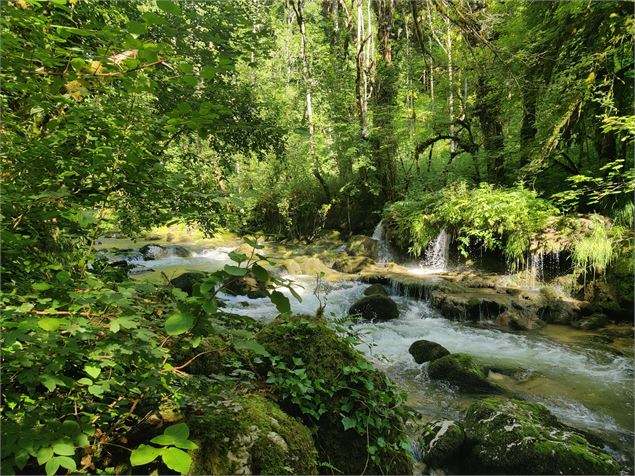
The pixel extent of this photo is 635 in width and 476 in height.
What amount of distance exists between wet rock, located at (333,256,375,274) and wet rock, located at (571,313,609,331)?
19.8ft

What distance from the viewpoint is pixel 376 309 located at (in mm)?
8414

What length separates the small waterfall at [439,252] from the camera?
11883mm

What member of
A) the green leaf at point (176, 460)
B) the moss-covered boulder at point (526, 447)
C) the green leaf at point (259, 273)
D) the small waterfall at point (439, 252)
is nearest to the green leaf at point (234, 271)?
the green leaf at point (259, 273)

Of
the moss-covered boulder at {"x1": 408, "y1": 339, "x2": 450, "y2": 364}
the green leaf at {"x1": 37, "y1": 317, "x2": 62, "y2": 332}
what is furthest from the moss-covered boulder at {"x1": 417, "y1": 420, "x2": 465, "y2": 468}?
the green leaf at {"x1": 37, "y1": 317, "x2": 62, "y2": 332}

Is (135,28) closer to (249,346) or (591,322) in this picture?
(249,346)

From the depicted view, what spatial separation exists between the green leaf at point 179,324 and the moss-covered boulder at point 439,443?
3486 millimetres

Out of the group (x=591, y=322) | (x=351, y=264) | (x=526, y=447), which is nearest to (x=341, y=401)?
(x=526, y=447)

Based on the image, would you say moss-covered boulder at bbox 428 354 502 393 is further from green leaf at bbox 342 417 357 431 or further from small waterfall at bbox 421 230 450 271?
small waterfall at bbox 421 230 450 271

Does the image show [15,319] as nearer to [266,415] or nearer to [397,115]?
[266,415]

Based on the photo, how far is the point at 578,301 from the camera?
8.34 m

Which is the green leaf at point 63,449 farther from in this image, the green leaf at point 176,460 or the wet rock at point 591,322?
the wet rock at point 591,322

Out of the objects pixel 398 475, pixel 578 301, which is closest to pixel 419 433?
pixel 398 475

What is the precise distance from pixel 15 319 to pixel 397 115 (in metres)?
15.2

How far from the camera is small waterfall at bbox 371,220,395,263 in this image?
535 inches
